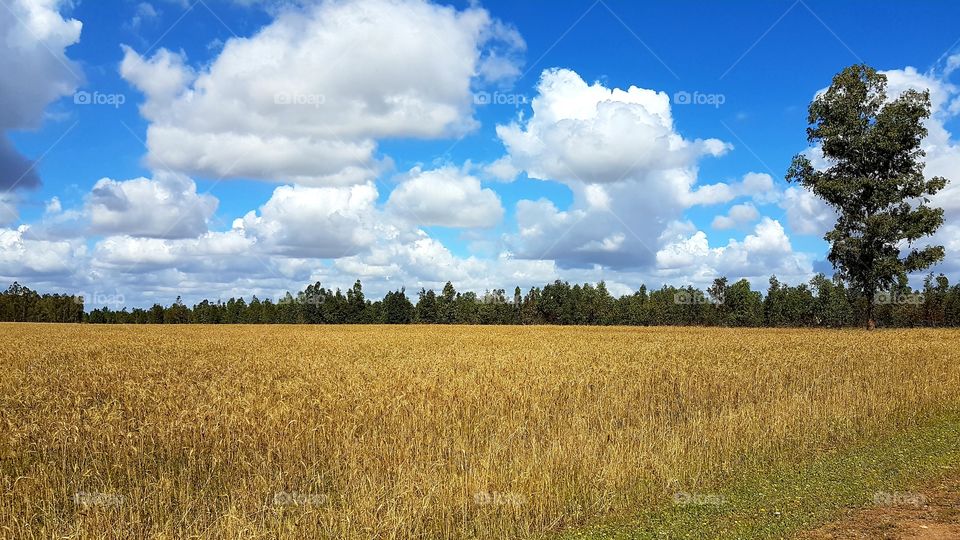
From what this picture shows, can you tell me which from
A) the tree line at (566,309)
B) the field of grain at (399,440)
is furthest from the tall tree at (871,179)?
the tree line at (566,309)

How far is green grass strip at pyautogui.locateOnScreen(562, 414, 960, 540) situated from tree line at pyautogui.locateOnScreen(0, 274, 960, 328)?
12696 cm

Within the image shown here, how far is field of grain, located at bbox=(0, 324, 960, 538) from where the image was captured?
303 inches

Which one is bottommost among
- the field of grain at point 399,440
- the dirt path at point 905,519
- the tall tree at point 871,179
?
the dirt path at point 905,519

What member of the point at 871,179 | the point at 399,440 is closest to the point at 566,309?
the point at 871,179

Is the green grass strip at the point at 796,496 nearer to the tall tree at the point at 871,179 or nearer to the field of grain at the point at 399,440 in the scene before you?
the field of grain at the point at 399,440

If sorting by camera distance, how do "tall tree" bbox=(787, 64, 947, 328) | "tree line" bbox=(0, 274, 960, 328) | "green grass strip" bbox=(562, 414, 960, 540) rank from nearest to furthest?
"green grass strip" bbox=(562, 414, 960, 540) < "tall tree" bbox=(787, 64, 947, 328) < "tree line" bbox=(0, 274, 960, 328)

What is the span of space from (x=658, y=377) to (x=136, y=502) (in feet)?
45.1

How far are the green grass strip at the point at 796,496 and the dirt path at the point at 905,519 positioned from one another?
0.19 meters

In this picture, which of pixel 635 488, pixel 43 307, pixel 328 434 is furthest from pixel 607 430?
pixel 43 307

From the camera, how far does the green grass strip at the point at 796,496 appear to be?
7516 mm

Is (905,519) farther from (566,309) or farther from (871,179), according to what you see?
(566,309)

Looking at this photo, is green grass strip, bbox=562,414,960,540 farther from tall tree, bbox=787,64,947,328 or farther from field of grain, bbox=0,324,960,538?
tall tree, bbox=787,64,947,328

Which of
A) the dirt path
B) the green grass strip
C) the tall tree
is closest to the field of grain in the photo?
the green grass strip

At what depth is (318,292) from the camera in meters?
160
